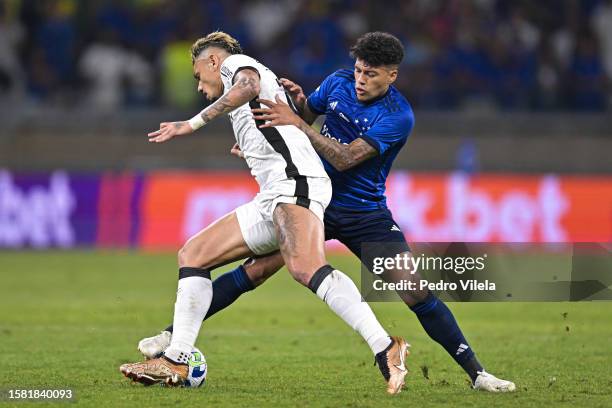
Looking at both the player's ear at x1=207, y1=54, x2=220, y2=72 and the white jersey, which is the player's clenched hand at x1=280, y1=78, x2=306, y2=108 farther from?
the player's ear at x1=207, y1=54, x2=220, y2=72

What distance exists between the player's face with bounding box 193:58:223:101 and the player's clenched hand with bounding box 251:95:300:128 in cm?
47

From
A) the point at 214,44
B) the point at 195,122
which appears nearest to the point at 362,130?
the point at 214,44

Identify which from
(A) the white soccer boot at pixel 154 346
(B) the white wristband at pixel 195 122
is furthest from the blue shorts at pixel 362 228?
(A) the white soccer boot at pixel 154 346

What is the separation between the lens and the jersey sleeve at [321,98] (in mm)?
7535

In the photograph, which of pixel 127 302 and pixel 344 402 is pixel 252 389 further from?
pixel 127 302

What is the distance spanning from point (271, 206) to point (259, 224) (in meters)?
0.13

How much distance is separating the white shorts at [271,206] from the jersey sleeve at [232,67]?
0.69m

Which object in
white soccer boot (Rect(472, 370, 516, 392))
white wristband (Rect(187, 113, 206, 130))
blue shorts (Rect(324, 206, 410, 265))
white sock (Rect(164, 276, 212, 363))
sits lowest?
white soccer boot (Rect(472, 370, 516, 392))

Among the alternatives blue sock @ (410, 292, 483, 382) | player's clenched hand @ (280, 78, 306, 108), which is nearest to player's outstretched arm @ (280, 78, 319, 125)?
player's clenched hand @ (280, 78, 306, 108)

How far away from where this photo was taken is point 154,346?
7070mm

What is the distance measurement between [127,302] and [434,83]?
8722mm

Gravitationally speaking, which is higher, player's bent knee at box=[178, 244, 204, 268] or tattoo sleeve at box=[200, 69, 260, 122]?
tattoo sleeve at box=[200, 69, 260, 122]

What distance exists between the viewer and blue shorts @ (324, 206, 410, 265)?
7.15 meters

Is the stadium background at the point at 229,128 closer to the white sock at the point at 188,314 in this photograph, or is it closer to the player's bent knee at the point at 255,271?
the player's bent knee at the point at 255,271
